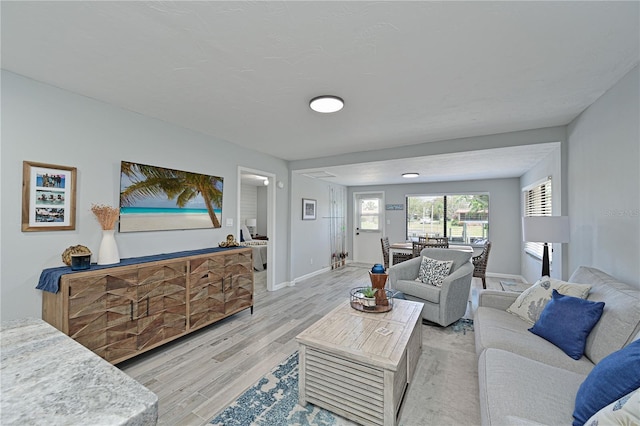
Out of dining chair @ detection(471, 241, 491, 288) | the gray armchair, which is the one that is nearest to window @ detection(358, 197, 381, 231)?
dining chair @ detection(471, 241, 491, 288)

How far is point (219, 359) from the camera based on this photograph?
252 cm

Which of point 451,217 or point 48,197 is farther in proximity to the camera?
point 451,217

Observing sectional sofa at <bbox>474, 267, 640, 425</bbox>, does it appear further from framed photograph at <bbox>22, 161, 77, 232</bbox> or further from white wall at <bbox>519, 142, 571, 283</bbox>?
framed photograph at <bbox>22, 161, 77, 232</bbox>

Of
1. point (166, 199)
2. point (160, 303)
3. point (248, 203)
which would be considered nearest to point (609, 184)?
point (160, 303)

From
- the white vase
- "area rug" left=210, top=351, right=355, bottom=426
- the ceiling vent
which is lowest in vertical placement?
"area rug" left=210, top=351, right=355, bottom=426

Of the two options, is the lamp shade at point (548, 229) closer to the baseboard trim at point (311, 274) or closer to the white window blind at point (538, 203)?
the white window blind at point (538, 203)

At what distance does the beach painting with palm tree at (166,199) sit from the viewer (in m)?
2.73

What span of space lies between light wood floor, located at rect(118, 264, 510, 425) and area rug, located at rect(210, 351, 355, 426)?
0.10 m

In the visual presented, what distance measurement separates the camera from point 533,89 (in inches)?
89.2

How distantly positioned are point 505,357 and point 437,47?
2.01m

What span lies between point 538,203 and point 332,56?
4.65 meters

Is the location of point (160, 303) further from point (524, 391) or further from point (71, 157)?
point (524, 391)

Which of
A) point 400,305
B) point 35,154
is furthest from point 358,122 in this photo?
point 35,154

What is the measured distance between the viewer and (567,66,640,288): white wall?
193 cm
